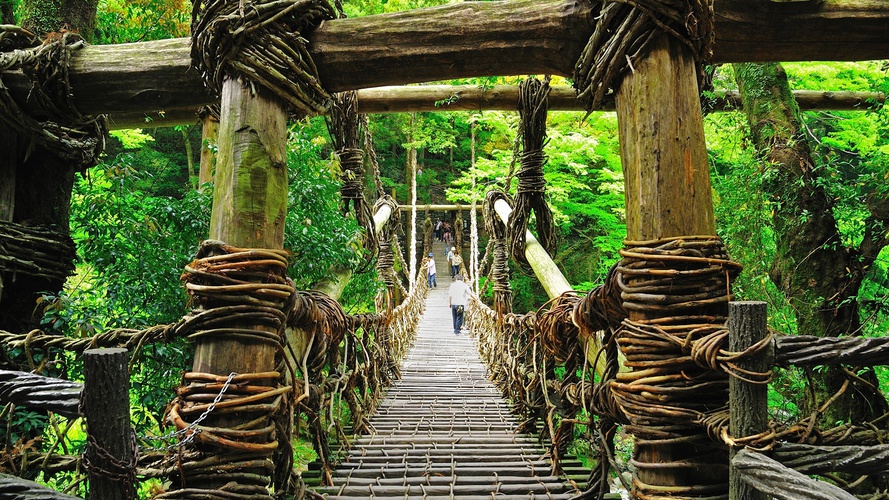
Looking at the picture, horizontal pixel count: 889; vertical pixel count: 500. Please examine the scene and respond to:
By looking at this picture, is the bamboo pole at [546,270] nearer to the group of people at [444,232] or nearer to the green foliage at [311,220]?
the green foliage at [311,220]

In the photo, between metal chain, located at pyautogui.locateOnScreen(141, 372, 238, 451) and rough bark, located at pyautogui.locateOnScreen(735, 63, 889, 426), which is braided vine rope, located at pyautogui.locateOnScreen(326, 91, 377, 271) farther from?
rough bark, located at pyautogui.locateOnScreen(735, 63, 889, 426)

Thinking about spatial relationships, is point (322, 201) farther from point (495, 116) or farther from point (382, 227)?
point (495, 116)

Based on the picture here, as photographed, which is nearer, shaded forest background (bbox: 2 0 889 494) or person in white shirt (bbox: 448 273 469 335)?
shaded forest background (bbox: 2 0 889 494)

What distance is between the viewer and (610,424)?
5.15ft

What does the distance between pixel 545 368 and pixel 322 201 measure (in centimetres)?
151

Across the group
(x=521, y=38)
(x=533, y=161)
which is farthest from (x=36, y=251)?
(x=533, y=161)

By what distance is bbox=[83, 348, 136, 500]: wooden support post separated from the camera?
947 mm

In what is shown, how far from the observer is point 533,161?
10.3ft

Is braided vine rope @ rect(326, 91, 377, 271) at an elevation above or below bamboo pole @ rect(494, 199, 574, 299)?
above

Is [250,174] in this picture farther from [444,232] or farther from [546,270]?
[444,232]

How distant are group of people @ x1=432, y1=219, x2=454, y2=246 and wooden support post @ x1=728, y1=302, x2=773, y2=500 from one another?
58.6 ft

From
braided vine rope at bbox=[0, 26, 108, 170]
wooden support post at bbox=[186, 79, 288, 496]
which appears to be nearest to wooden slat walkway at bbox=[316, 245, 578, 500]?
wooden support post at bbox=[186, 79, 288, 496]

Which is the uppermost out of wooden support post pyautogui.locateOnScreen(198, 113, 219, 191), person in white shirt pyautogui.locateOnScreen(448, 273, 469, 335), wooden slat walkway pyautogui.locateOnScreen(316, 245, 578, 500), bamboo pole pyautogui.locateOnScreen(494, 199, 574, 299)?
wooden support post pyautogui.locateOnScreen(198, 113, 219, 191)

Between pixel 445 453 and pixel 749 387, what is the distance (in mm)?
1718
